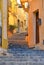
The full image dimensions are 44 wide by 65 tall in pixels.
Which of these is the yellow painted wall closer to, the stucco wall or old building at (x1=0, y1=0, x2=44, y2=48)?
old building at (x1=0, y1=0, x2=44, y2=48)

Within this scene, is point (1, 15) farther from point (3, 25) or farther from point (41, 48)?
point (41, 48)

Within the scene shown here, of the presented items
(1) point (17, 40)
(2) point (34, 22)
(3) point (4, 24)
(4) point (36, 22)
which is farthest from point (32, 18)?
(3) point (4, 24)

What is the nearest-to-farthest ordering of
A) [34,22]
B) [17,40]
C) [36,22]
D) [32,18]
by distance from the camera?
[36,22]
[34,22]
[32,18]
[17,40]

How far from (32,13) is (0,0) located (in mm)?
3944

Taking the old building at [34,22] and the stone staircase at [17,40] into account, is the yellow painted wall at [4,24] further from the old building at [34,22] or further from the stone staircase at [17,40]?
the stone staircase at [17,40]

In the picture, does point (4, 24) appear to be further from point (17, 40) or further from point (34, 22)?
point (17, 40)

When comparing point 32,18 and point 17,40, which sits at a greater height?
point 32,18

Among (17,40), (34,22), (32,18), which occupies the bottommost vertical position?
(17,40)

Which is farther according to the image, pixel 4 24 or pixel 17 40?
pixel 17 40

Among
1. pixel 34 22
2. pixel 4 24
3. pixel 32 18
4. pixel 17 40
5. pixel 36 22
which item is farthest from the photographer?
pixel 17 40

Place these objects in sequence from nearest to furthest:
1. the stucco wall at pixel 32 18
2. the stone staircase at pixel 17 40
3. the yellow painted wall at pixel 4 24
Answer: the yellow painted wall at pixel 4 24
the stucco wall at pixel 32 18
the stone staircase at pixel 17 40

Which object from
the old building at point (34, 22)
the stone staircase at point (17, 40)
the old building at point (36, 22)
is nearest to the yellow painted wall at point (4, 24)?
the old building at point (34, 22)

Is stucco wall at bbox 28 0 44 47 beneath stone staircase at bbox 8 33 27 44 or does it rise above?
above

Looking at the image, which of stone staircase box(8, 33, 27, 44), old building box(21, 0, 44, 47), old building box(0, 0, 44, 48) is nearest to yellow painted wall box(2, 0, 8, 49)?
old building box(0, 0, 44, 48)
